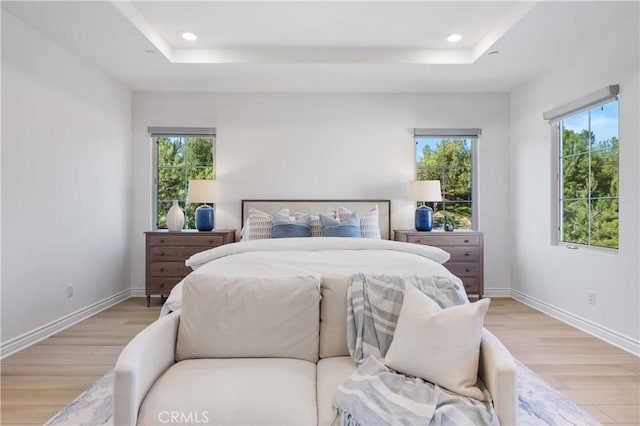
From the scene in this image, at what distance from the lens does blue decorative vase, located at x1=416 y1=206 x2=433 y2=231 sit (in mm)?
4215

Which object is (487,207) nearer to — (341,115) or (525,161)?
(525,161)

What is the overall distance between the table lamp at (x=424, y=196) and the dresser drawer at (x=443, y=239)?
0.18m

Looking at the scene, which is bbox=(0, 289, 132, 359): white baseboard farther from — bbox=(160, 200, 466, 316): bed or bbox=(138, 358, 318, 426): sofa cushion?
bbox=(138, 358, 318, 426): sofa cushion

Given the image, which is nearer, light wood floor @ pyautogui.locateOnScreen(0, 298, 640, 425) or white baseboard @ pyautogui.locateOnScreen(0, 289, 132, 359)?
light wood floor @ pyautogui.locateOnScreen(0, 298, 640, 425)

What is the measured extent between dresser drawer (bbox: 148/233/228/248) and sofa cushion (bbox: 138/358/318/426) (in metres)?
2.59

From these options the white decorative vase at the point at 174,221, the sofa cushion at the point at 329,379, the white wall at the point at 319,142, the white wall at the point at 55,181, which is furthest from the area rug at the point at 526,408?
the white wall at the point at 319,142

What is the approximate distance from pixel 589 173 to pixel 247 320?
3.37 meters

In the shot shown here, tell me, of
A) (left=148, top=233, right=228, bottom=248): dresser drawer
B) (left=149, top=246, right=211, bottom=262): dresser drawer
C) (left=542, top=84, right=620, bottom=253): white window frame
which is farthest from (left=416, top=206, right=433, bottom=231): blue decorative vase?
(left=149, top=246, right=211, bottom=262): dresser drawer

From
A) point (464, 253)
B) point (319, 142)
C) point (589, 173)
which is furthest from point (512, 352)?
point (319, 142)

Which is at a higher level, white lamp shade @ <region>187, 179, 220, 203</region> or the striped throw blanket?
white lamp shade @ <region>187, 179, 220, 203</region>

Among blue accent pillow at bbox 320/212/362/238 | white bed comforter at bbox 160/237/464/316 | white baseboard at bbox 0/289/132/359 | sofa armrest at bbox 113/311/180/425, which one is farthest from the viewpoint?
blue accent pillow at bbox 320/212/362/238

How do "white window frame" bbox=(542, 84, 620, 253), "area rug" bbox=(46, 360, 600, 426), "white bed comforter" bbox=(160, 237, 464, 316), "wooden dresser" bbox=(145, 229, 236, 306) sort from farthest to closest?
"wooden dresser" bbox=(145, 229, 236, 306)
"white window frame" bbox=(542, 84, 620, 253)
"white bed comforter" bbox=(160, 237, 464, 316)
"area rug" bbox=(46, 360, 600, 426)

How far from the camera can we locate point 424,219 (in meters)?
4.21

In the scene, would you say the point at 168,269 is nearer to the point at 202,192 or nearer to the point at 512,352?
the point at 202,192
